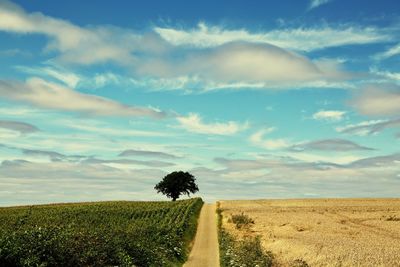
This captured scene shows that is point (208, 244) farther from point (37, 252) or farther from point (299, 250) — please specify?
point (37, 252)

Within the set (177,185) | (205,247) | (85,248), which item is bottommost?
(205,247)

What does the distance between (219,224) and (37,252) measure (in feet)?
150

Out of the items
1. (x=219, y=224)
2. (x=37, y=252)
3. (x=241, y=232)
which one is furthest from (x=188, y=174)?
(x=37, y=252)

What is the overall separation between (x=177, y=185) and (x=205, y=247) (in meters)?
84.6

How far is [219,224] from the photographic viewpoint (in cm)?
7169

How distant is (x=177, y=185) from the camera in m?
135

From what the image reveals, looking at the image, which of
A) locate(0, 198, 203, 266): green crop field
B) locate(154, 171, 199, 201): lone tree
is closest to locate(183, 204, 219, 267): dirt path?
locate(0, 198, 203, 266): green crop field

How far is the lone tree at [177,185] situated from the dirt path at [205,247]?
54262 mm

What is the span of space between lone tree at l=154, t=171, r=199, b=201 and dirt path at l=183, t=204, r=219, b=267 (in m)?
54.3

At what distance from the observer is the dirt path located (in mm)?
40869

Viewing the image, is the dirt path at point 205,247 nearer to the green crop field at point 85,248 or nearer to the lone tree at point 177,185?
the green crop field at point 85,248

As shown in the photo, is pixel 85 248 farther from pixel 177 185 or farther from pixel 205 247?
pixel 177 185

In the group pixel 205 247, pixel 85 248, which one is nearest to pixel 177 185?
pixel 205 247

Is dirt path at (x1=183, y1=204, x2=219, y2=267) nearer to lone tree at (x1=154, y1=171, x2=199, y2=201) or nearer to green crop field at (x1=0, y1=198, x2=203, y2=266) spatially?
green crop field at (x1=0, y1=198, x2=203, y2=266)
